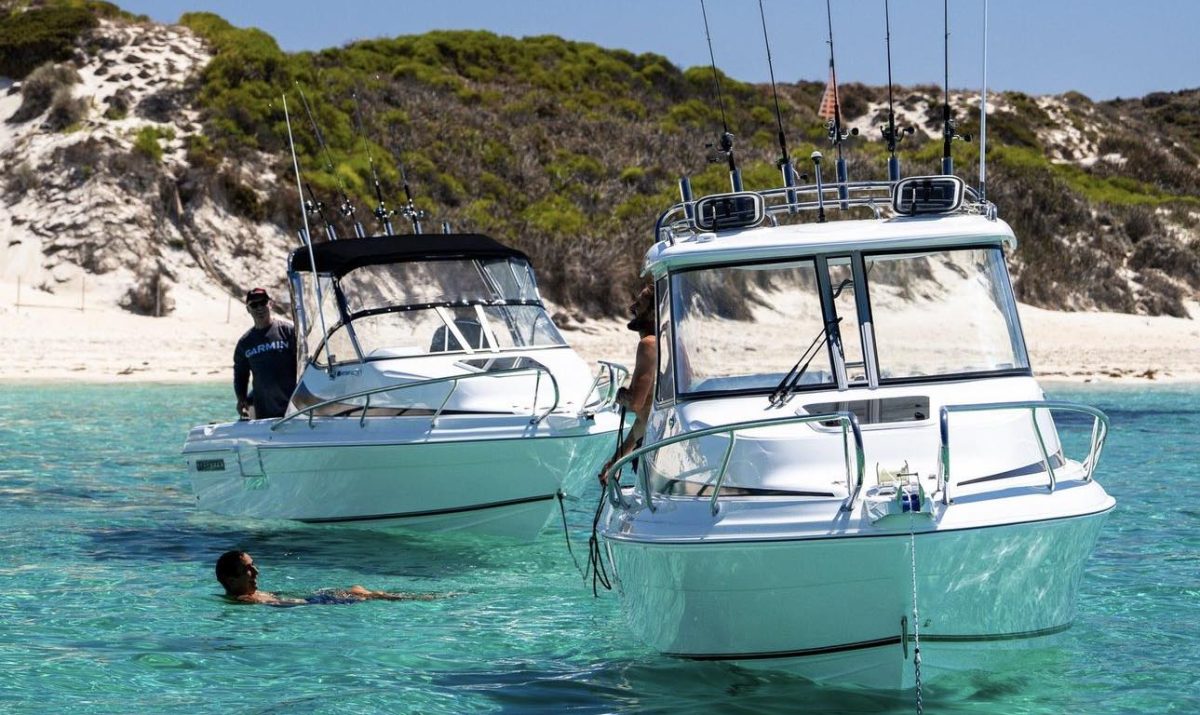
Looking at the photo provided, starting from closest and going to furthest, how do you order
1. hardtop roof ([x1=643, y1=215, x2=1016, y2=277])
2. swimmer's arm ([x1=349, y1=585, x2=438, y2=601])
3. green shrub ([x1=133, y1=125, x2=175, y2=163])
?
hardtop roof ([x1=643, y1=215, x2=1016, y2=277]) → swimmer's arm ([x1=349, y1=585, x2=438, y2=601]) → green shrub ([x1=133, y1=125, x2=175, y2=163])

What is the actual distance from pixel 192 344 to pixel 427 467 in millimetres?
18590

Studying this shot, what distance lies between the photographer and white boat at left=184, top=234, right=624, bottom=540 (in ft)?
37.3

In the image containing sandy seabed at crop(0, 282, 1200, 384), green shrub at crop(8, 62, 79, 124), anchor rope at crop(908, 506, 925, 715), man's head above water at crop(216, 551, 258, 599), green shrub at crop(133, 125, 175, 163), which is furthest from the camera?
green shrub at crop(8, 62, 79, 124)

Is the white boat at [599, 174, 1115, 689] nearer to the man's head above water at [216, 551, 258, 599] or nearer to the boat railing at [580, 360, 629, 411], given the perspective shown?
the man's head above water at [216, 551, 258, 599]

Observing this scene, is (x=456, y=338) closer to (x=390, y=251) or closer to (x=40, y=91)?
(x=390, y=251)

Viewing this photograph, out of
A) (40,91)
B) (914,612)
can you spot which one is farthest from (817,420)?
(40,91)

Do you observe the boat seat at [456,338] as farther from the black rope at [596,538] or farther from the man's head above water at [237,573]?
the man's head above water at [237,573]

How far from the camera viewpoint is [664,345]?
314 inches

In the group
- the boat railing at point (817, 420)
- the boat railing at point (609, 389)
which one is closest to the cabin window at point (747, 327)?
the boat railing at point (817, 420)

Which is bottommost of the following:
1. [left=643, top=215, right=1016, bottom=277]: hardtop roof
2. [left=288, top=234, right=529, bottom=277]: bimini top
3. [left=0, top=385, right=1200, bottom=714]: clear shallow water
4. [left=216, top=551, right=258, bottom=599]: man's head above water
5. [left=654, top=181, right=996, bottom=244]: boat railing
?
[left=0, top=385, right=1200, bottom=714]: clear shallow water

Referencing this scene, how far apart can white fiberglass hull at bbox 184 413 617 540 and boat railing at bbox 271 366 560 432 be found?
0.07m

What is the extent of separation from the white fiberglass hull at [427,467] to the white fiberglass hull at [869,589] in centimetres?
451

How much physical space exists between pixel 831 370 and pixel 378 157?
Answer: 32.5m

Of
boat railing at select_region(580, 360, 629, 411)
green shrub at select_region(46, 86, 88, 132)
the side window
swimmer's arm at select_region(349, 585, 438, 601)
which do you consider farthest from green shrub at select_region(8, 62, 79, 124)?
the side window
